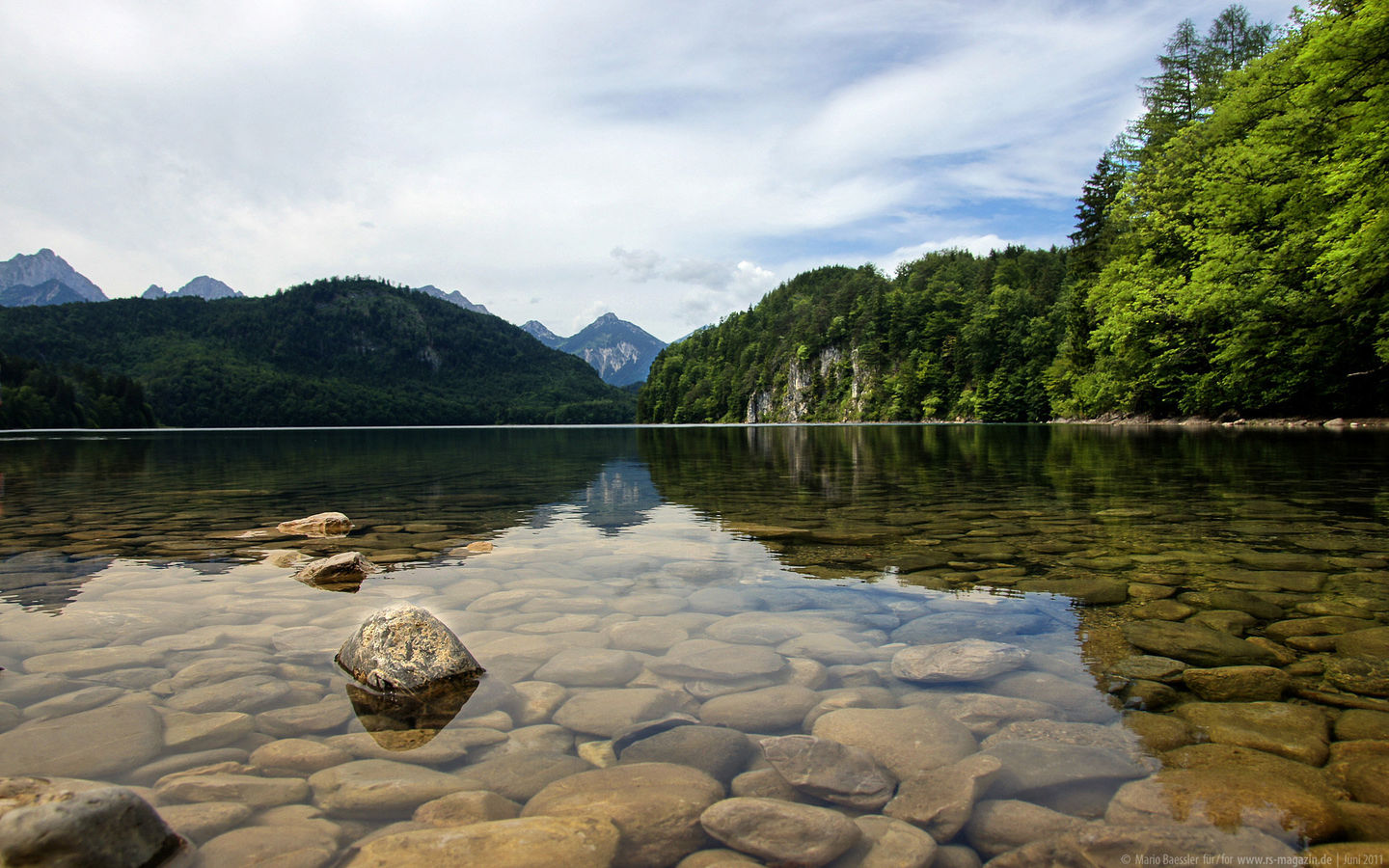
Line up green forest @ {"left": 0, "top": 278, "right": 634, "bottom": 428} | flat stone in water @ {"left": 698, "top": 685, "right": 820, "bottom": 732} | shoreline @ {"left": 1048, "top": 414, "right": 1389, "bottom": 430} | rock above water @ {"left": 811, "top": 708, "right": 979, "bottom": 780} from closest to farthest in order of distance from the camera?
rock above water @ {"left": 811, "top": 708, "right": 979, "bottom": 780} → flat stone in water @ {"left": 698, "top": 685, "right": 820, "bottom": 732} → shoreline @ {"left": 1048, "top": 414, "right": 1389, "bottom": 430} → green forest @ {"left": 0, "top": 278, "right": 634, "bottom": 428}

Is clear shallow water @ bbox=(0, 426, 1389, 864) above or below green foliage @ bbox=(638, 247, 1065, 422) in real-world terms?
below

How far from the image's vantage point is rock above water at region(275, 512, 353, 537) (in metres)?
11.4

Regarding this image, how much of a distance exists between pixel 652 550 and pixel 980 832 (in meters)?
6.86

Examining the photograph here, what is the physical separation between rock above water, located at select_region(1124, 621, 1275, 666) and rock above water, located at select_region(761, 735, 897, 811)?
8.84ft

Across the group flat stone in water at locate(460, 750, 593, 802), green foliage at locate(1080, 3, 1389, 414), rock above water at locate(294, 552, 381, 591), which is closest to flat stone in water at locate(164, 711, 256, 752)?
flat stone in water at locate(460, 750, 593, 802)

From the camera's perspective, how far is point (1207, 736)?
12.0ft

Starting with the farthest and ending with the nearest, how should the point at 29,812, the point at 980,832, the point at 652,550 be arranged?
the point at 652,550, the point at 980,832, the point at 29,812

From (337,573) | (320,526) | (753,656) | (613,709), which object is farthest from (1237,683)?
(320,526)

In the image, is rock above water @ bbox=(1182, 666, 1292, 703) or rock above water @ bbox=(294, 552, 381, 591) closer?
rock above water @ bbox=(1182, 666, 1292, 703)

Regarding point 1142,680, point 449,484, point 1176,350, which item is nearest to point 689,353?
point 1176,350

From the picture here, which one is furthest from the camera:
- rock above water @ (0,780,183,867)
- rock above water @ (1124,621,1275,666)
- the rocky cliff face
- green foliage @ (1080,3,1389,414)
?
the rocky cliff face

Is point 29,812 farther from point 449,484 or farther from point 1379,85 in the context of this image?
point 1379,85

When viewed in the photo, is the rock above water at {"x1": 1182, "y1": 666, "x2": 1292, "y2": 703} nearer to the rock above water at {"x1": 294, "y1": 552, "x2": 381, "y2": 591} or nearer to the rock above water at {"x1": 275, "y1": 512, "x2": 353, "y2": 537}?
the rock above water at {"x1": 294, "y1": 552, "x2": 381, "y2": 591}

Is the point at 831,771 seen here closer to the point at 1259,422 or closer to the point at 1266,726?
the point at 1266,726
